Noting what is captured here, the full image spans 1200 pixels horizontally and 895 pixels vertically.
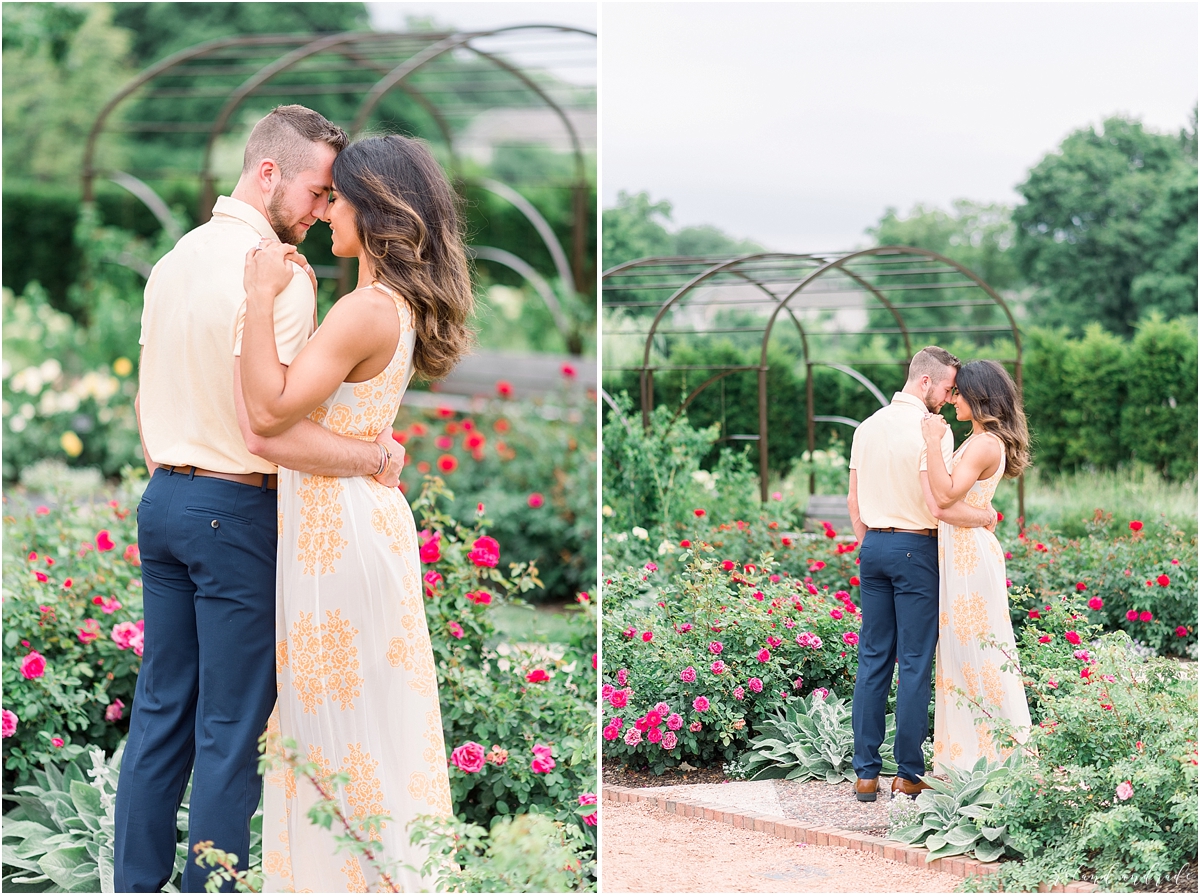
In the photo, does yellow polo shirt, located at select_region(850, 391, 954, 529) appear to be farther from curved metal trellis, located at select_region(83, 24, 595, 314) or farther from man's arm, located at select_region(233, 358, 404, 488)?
curved metal trellis, located at select_region(83, 24, 595, 314)

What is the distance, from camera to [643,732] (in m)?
3.88

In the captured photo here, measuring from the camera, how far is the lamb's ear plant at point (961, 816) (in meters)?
3.08

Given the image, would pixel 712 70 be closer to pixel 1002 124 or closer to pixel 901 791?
pixel 1002 124

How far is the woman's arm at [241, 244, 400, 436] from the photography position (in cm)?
217

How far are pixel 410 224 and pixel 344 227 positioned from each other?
0.16 m

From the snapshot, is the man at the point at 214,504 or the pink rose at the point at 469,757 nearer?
the man at the point at 214,504

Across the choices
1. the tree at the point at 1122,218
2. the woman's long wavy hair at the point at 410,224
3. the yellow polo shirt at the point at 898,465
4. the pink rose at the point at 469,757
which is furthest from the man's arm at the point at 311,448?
the tree at the point at 1122,218

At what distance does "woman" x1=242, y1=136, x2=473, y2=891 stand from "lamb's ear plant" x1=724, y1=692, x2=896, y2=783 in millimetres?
1796

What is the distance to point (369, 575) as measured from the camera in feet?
7.80

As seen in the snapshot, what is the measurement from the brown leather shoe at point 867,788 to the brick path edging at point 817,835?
0.25m

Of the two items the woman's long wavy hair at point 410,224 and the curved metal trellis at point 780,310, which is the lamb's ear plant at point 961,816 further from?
the curved metal trellis at point 780,310

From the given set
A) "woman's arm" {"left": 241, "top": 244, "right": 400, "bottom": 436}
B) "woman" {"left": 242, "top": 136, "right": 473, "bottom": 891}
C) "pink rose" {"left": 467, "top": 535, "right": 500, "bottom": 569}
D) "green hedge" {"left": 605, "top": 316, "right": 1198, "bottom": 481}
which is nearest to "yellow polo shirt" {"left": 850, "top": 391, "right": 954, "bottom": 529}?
"pink rose" {"left": 467, "top": 535, "right": 500, "bottom": 569}

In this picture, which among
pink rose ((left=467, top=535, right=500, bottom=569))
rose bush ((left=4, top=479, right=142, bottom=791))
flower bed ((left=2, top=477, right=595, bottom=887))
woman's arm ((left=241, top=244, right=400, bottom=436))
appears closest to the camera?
woman's arm ((left=241, top=244, right=400, bottom=436))

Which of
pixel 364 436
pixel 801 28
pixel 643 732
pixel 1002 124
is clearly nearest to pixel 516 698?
pixel 643 732
